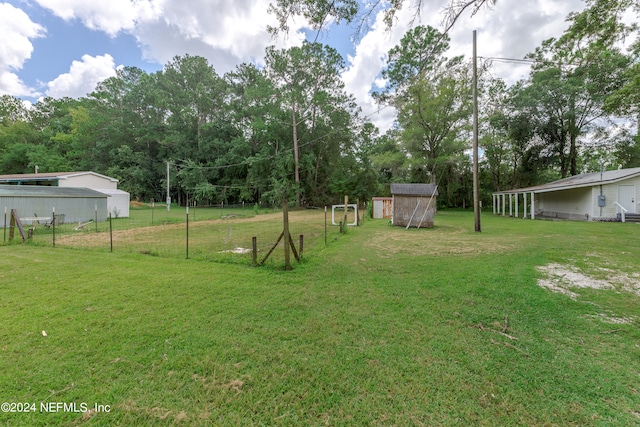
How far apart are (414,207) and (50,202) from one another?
59.1 feet

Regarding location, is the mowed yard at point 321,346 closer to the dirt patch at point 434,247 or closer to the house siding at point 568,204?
the dirt patch at point 434,247

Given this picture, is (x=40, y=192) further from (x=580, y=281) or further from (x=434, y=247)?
(x=580, y=281)

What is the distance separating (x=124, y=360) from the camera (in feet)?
7.36

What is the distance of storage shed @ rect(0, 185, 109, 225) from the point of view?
1206cm

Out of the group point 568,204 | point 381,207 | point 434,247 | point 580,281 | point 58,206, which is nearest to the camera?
point 580,281

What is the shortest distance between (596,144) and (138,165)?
49.3m

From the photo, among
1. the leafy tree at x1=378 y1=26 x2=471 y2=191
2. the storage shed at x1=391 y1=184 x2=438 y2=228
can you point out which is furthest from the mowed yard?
the leafy tree at x1=378 y1=26 x2=471 y2=191

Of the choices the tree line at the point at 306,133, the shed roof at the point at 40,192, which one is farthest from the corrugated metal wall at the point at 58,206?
the tree line at the point at 306,133

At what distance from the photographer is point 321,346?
8.19 ft

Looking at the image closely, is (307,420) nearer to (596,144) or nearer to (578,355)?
(578,355)

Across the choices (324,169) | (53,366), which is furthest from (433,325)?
(324,169)

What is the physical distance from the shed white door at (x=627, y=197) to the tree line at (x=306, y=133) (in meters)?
7.47

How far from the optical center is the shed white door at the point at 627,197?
46.0 ft

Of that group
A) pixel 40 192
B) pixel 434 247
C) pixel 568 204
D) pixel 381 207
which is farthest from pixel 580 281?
pixel 40 192
